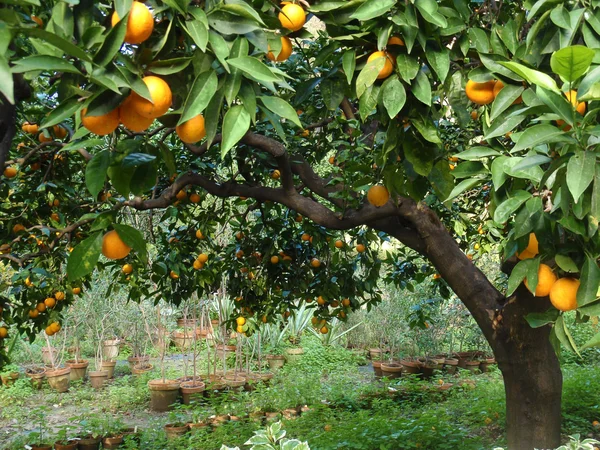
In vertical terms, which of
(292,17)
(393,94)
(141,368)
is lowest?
(141,368)

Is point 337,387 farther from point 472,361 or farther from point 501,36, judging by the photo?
point 501,36

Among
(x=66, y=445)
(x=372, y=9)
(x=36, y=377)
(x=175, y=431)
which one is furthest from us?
(x=36, y=377)

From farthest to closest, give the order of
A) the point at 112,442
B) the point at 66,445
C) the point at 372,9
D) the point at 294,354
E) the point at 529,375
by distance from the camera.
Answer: the point at 294,354 < the point at 112,442 < the point at 66,445 < the point at 529,375 < the point at 372,9

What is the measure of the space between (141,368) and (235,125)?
22.4 ft

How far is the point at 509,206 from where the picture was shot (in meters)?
1.14

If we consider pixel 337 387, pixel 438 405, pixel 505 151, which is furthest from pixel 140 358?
pixel 505 151

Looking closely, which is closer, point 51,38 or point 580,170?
point 51,38

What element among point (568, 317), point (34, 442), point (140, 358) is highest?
point (568, 317)

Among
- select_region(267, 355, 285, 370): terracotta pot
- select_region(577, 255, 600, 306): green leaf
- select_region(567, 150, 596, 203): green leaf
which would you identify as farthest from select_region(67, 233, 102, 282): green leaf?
select_region(267, 355, 285, 370): terracotta pot

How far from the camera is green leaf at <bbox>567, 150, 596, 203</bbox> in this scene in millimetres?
896

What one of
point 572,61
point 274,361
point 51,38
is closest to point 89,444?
point 274,361

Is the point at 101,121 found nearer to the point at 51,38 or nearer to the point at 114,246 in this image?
the point at 51,38

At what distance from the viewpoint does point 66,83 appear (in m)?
0.94

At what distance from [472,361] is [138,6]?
24.6 feet
